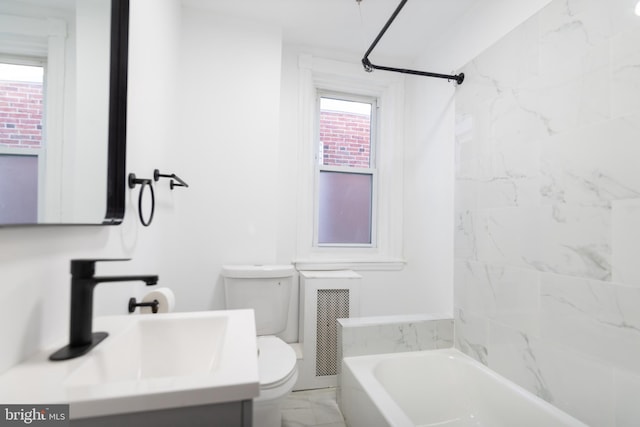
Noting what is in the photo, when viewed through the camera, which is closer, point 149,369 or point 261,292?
point 149,369

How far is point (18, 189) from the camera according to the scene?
1.81 ft

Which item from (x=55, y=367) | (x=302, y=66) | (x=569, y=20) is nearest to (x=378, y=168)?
(x=302, y=66)

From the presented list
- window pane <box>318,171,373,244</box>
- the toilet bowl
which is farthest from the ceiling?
the toilet bowl

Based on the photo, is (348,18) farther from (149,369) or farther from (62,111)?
(149,369)

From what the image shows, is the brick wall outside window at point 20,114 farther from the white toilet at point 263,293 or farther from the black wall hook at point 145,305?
the white toilet at point 263,293

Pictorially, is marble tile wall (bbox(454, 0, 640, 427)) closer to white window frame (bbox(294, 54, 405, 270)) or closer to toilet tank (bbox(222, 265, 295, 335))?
white window frame (bbox(294, 54, 405, 270))

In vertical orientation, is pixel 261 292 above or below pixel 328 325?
above

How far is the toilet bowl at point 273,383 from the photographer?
4.06ft

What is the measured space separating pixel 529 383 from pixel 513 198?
0.90 meters

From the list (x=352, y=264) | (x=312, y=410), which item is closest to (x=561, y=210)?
(x=352, y=264)

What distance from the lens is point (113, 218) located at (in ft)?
3.12

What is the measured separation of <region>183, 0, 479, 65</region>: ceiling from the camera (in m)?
1.83

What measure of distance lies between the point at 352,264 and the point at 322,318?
0.52 metres

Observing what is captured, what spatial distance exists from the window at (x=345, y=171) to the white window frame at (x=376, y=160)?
0.18 ft
